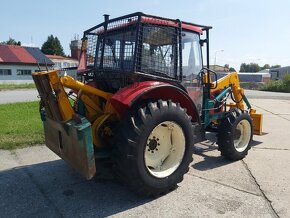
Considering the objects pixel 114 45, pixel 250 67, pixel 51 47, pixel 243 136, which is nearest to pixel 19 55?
pixel 51 47

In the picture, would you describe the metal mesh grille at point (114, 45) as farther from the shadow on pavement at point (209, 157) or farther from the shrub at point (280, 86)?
the shrub at point (280, 86)

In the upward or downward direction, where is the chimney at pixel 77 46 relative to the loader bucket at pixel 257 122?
upward

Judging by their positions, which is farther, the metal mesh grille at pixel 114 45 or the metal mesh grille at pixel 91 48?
the metal mesh grille at pixel 91 48

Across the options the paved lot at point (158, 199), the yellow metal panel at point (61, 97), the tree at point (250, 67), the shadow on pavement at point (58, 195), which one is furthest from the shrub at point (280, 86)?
the tree at point (250, 67)

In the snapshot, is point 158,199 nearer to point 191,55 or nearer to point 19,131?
point 191,55

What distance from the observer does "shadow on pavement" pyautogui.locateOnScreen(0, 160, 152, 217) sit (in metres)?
3.76

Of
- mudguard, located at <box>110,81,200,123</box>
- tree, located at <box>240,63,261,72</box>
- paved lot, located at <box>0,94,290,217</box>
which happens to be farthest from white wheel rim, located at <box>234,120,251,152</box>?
tree, located at <box>240,63,261,72</box>

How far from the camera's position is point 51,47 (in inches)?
2943

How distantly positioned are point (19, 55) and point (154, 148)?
137ft

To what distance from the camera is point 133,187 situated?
388 cm

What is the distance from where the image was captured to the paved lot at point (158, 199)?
12.4 feet

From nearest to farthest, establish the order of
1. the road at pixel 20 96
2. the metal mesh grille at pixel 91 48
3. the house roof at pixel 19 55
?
1. the metal mesh grille at pixel 91 48
2. the road at pixel 20 96
3. the house roof at pixel 19 55

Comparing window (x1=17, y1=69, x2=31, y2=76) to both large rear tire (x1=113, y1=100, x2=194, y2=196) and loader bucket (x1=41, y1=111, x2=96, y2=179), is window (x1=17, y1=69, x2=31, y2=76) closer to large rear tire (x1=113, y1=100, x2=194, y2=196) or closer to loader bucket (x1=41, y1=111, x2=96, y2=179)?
loader bucket (x1=41, y1=111, x2=96, y2=179)

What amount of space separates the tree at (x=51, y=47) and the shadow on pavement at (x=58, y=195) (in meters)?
72.0
